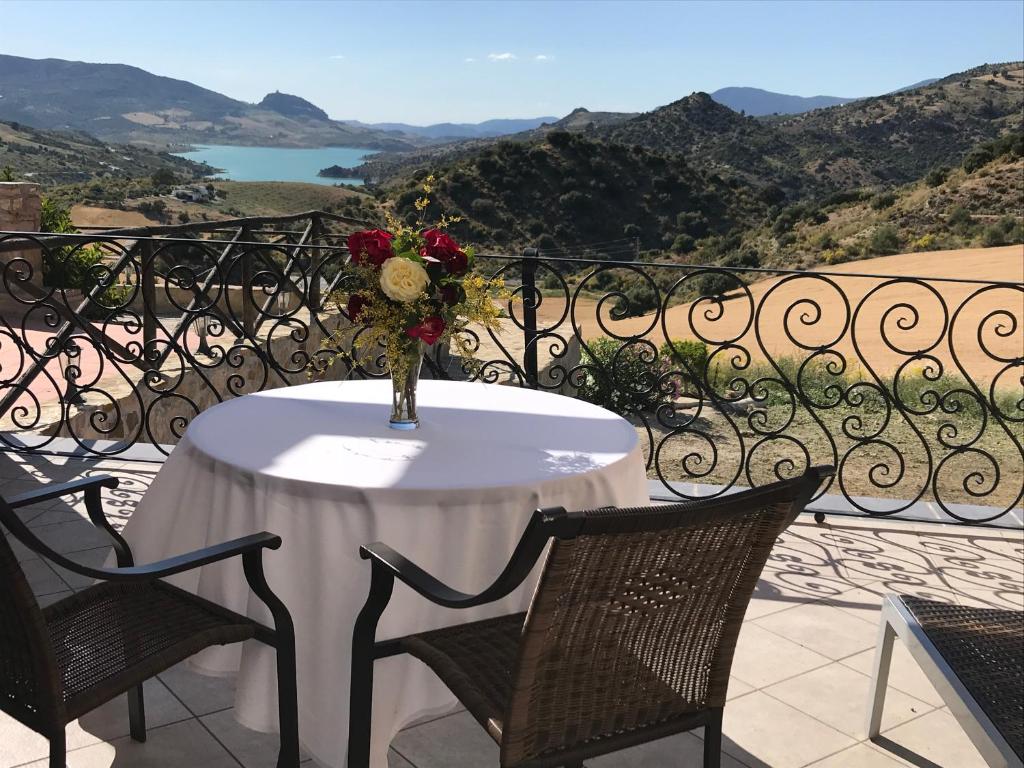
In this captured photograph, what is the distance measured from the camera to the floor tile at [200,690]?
2521 millimetres

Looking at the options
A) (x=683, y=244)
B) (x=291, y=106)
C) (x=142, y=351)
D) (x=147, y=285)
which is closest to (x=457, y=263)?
(x=142, y=351)

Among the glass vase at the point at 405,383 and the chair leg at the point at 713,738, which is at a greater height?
the glass vase at the point at 405,383

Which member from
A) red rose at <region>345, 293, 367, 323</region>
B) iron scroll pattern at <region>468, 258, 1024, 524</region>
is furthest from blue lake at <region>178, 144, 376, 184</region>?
red rose at <region>345, 293, 367, 323</region>

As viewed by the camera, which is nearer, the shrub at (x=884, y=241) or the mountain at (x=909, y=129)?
the shrub at (x=884, y=241)

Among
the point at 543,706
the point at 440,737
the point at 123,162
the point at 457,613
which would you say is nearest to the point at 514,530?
the point at 457,613

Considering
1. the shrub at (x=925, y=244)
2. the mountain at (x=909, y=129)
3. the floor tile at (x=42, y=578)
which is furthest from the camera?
the mountain at (x=909, y=129)

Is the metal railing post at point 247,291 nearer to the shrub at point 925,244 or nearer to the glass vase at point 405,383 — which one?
the glass vase at point 405,383

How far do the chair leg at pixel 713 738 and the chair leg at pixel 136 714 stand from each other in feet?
4.43

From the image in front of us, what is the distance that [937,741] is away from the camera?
2477 mm

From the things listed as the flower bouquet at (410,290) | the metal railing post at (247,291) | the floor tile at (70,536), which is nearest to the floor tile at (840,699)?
the flower bouquet at (410,290)

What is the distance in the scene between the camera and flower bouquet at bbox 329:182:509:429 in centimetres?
224

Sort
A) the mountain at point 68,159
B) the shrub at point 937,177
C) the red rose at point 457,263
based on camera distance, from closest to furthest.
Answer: the red rose at point 457,263 → the shrub at point 937,177 → the mountain at point 68,159

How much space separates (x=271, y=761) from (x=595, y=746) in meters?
1.00

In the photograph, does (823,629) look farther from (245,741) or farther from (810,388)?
(810,388)
